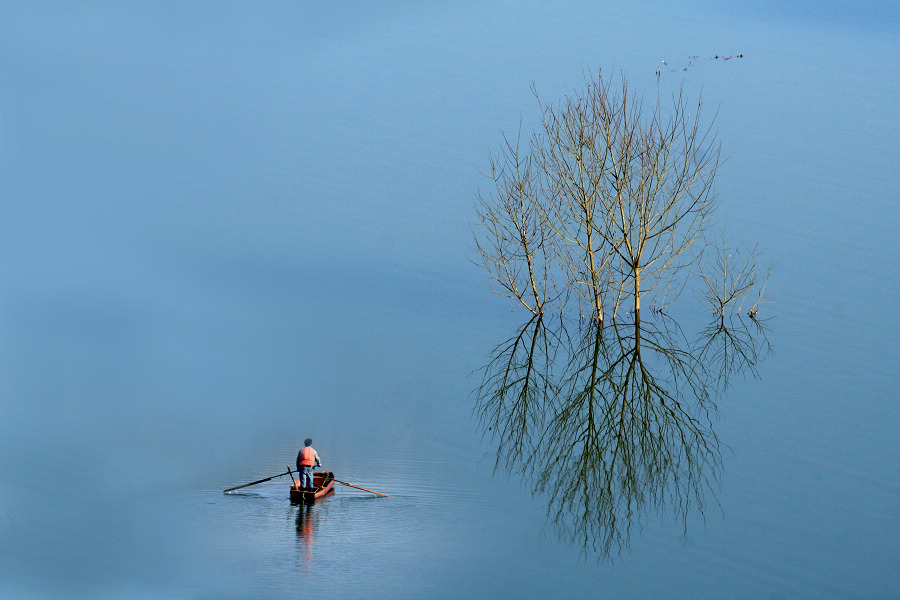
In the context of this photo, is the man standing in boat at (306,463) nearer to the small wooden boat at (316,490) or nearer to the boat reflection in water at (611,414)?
the small wooden boat at (316,490)

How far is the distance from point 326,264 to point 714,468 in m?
38.0

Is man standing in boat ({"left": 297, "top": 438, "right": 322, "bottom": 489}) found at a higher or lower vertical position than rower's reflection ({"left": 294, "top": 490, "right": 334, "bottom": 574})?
higher

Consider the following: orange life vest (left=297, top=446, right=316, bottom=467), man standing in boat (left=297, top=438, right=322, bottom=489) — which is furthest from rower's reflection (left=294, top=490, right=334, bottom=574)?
orange life vest (left=297, top=446, right=316, bottom=467)

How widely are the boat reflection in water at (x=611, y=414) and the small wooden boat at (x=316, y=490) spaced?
17.1ft

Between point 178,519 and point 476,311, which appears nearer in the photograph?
point 178,519

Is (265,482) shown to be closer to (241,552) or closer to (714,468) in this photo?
(241,552)

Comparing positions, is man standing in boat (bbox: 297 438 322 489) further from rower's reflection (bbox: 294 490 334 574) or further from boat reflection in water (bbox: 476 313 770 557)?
boat reflection in water (bbox: 476 313 770 557)

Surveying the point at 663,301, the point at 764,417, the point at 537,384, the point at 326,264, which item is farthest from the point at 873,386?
the point at 326,264

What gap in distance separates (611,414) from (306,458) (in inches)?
503

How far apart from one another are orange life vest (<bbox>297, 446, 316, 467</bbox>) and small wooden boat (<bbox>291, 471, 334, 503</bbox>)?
0.51 metres

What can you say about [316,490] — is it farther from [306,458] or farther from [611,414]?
[611,414]

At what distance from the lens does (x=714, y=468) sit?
34.4 meters

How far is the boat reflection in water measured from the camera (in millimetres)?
31281

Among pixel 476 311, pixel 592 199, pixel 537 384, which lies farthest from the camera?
pixel 476 311
